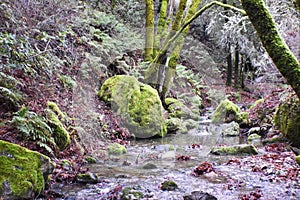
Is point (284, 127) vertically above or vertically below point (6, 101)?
below

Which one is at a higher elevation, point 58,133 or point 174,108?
point 174,108

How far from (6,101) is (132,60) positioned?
29.2 ft

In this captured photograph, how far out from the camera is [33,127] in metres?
5.04

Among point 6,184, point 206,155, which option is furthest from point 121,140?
point 6,184

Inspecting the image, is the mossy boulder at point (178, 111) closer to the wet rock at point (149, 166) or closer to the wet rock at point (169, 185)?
the wet rock at point (149, 166)

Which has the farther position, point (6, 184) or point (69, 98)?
point (69, 98)

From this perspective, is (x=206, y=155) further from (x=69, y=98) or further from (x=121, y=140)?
(x=69, y=98)

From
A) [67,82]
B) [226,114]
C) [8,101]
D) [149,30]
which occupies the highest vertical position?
[149,30]

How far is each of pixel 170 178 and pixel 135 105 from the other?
4.72m

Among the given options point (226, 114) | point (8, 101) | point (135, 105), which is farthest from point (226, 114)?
point (8, 101)

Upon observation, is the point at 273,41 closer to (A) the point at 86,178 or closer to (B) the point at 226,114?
(A) the point at 86,178

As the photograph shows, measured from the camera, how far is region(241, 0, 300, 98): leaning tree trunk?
296 centimetres

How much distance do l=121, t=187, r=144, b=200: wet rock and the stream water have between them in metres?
0.10

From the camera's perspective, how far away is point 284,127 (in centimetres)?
709
